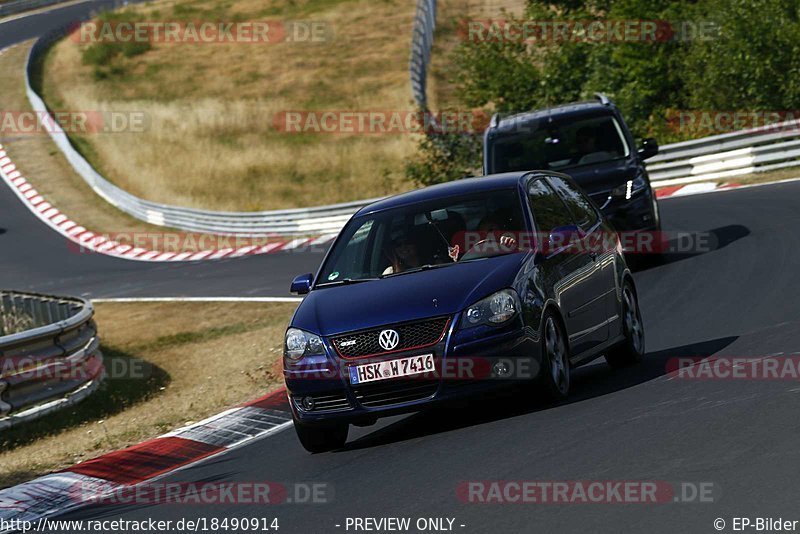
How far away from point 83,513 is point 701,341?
5.19m

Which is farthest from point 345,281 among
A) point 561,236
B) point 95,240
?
point 95,240

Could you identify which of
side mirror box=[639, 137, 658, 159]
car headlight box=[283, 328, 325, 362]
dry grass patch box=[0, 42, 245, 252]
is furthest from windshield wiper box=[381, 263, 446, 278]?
dry grass patch box=[0, 42, 245, 252]

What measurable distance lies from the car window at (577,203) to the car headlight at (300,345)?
2477mm

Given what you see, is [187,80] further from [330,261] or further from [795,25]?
[330,261]

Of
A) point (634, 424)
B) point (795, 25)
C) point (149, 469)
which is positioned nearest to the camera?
point (634, 424)

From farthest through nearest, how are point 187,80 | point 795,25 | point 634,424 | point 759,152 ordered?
point 187,80, point 795,25, point 759,152, point 634,424

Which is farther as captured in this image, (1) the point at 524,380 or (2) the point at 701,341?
(2) the point at 701,341

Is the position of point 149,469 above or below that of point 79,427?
above

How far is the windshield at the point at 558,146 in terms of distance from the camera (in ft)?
52.1

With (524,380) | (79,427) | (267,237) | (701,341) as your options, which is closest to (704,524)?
(524,380)

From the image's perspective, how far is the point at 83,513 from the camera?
310 inches

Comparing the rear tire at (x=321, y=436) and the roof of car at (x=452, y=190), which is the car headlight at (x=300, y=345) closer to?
the rear tire at (x=321, y=436)

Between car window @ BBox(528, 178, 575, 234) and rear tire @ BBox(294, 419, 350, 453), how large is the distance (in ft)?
6.33

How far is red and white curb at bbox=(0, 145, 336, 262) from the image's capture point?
28547mm
